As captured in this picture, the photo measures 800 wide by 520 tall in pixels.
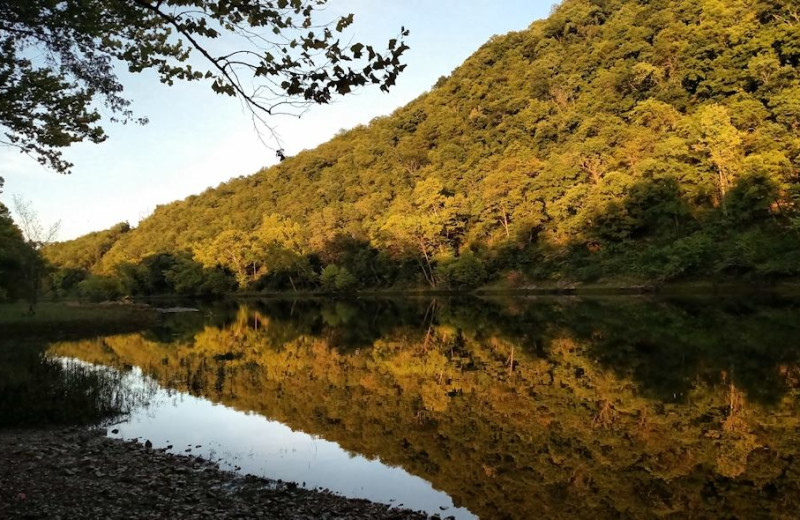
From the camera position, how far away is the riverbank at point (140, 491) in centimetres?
780

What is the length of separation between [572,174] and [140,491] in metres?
73.0

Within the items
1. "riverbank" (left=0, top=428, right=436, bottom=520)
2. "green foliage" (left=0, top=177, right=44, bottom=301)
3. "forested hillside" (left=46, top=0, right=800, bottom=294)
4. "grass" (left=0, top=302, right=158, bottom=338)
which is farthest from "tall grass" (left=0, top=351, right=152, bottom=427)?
"forested hillside" (left=46, top=0, right=800, bottom=294)

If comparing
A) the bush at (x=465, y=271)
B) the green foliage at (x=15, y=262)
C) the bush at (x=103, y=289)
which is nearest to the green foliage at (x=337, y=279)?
the bush at (x=465, y=271)

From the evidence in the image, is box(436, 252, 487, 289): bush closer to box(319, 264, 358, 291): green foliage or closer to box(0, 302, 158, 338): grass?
box(319, 264, 358, 291): green foliage

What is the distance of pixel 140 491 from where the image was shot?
28.6 ft

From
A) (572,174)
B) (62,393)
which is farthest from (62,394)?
(572,174)

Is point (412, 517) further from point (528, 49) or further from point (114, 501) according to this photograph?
point (528, 49)

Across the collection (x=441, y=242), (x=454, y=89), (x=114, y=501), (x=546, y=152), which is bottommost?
(x=114, y=501)

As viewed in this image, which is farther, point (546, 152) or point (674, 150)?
point (546, 152)

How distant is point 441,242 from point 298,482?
2967 inches

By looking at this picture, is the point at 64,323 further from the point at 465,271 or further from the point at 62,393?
the point at 465,271

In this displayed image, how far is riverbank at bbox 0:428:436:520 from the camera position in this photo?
780 centimetres

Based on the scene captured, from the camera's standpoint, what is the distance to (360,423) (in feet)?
47.6

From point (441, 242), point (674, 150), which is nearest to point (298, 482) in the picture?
point (674, 150)
